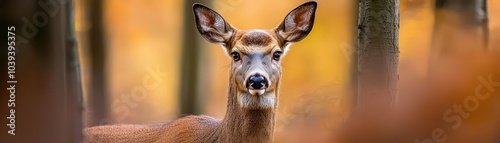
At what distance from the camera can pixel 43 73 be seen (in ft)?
11.7

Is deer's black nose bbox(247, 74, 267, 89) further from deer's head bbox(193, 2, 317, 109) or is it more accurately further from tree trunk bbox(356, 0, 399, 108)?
tree trunk bbox(356, 0, 399, 108)

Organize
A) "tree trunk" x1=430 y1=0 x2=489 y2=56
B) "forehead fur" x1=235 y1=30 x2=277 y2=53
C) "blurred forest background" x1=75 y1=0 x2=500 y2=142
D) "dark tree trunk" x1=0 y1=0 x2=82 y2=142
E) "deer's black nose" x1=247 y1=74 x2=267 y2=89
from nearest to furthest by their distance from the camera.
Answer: "deer's black nose" x1=247 y1=74 x2=267 y2=89 → "forehead fur" x1=235 y1=30 x2=277 y2=53 → "dark tree trunk" x1=0 y1=0 x2=82 y2=142 → "blurred forest background" x1=75 y1=0 x2=500 y2=142 → "tree trunk" x1=430 y1=0 x2=489 y2=56

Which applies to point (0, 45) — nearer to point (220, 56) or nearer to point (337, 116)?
point (220, 56)

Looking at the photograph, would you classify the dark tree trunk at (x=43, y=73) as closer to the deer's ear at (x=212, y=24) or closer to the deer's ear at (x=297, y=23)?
the deer's ear at (x=212, y=24)

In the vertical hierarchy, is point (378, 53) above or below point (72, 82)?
above

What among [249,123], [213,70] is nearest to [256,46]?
[249,123]

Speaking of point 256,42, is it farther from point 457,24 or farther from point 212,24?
point 457,24

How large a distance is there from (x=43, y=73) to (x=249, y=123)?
0.79m

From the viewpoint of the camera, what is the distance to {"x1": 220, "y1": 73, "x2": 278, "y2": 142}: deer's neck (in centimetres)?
337

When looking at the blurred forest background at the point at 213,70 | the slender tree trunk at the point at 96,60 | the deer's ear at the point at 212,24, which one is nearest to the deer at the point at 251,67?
the deer's ear at the point at 212,24

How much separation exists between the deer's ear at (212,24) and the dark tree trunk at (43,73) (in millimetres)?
528

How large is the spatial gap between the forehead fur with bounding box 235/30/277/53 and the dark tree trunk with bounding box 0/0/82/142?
0.69 metres

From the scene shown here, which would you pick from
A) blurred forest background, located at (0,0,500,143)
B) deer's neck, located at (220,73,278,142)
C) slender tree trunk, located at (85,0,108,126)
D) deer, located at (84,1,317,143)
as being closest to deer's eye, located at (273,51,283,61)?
deer, located at (84,1,317,143)

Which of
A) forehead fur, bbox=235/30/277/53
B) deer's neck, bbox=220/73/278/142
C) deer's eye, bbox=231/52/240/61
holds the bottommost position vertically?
deer's neck, bbox=220/73/278/142
